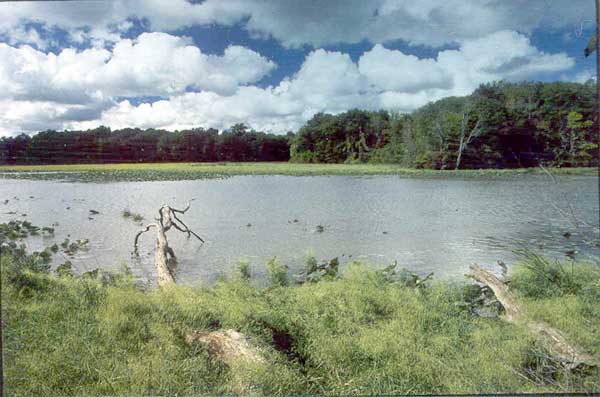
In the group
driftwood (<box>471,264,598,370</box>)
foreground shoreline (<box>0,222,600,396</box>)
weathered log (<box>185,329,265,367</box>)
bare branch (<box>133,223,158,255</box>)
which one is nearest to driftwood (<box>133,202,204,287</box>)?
bare branch (<box>133,223,158,255</box>)

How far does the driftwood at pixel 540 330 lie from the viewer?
8.86 feet

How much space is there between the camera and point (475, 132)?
10.8 ft

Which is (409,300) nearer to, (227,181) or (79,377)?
(227,181)

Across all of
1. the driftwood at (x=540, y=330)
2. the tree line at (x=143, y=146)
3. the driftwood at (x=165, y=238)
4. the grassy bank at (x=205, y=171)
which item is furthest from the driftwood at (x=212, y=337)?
the driftwood at (x=540, y=330)

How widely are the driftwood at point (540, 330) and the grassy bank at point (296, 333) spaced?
0.07 m

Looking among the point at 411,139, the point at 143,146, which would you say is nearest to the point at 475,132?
the point at 411,139

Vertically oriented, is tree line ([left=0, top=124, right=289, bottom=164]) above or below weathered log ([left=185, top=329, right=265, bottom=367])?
above

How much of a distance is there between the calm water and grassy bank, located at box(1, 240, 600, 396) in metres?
0.20

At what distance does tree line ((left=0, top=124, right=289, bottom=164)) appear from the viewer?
3217 mm

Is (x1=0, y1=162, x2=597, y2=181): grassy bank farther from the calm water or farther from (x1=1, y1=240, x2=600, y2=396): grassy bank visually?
(x1=1, y1=240, x2=600, y2=396): grassy bank

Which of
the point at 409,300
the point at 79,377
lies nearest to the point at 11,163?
the point at 79,377

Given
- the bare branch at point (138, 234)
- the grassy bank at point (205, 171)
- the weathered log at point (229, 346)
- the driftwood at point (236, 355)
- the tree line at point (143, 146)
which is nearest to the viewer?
the driftwood at point (236, 355)

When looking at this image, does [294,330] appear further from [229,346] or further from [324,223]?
[324,223]

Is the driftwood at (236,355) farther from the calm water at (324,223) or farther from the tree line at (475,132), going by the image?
the tree line at (475,132)
